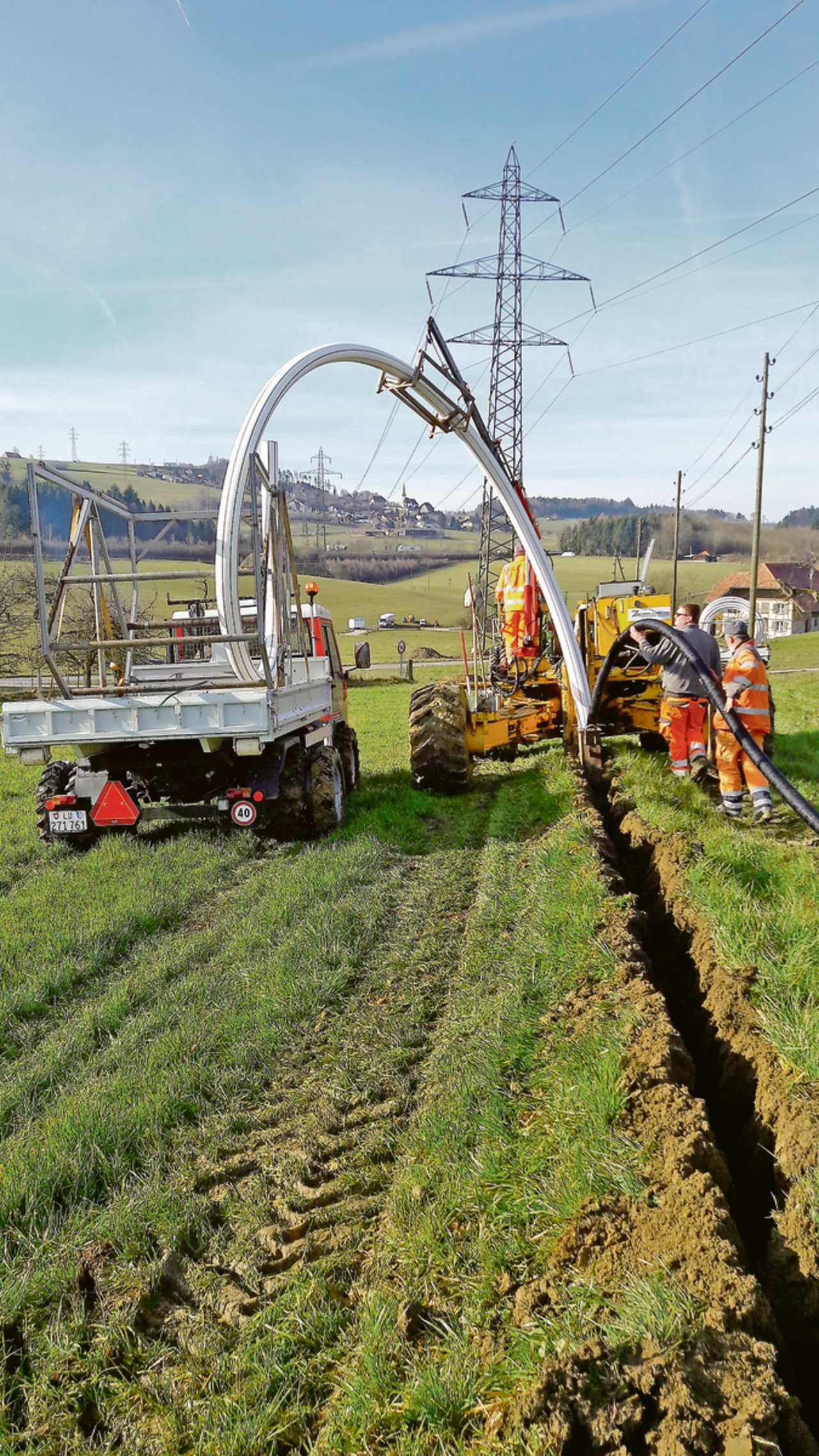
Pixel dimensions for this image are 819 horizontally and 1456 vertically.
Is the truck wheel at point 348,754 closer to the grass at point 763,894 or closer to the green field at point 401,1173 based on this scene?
the grass at point 763,894

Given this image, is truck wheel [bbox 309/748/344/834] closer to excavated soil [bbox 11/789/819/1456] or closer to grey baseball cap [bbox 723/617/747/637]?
grey baseball cap [bbox 723/617/747/637]

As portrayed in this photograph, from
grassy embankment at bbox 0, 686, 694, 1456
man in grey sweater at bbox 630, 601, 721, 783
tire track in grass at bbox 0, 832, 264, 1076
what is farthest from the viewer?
man in grey sweater at bbox 630, 601, 721, 783

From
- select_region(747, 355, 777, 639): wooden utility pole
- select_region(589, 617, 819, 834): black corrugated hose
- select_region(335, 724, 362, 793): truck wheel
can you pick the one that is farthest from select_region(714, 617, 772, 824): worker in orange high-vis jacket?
select_region(747, 355, 777, 639): wooden utility pole

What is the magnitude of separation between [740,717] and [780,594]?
68.6 meters

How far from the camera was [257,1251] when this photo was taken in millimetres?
3098

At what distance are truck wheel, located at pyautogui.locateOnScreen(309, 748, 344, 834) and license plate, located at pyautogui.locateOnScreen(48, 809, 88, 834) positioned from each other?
1.93m

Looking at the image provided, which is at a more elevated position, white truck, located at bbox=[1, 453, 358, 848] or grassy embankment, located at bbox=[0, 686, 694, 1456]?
white truck, located at bbox=[1, 453, 358, 848]

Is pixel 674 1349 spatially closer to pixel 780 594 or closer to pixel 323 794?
pixel 323 794

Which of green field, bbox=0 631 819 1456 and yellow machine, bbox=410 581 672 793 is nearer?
green field, bbox=0 631 819 1456

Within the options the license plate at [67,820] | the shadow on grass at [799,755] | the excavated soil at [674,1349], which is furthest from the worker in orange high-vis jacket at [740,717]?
the license plate at [67,820]

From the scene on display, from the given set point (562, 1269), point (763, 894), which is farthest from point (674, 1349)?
point (763, 894)

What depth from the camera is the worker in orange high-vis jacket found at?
26.6 ft

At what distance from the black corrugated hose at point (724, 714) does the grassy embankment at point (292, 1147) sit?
1.18 m

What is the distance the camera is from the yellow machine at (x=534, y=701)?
34.0 feet
